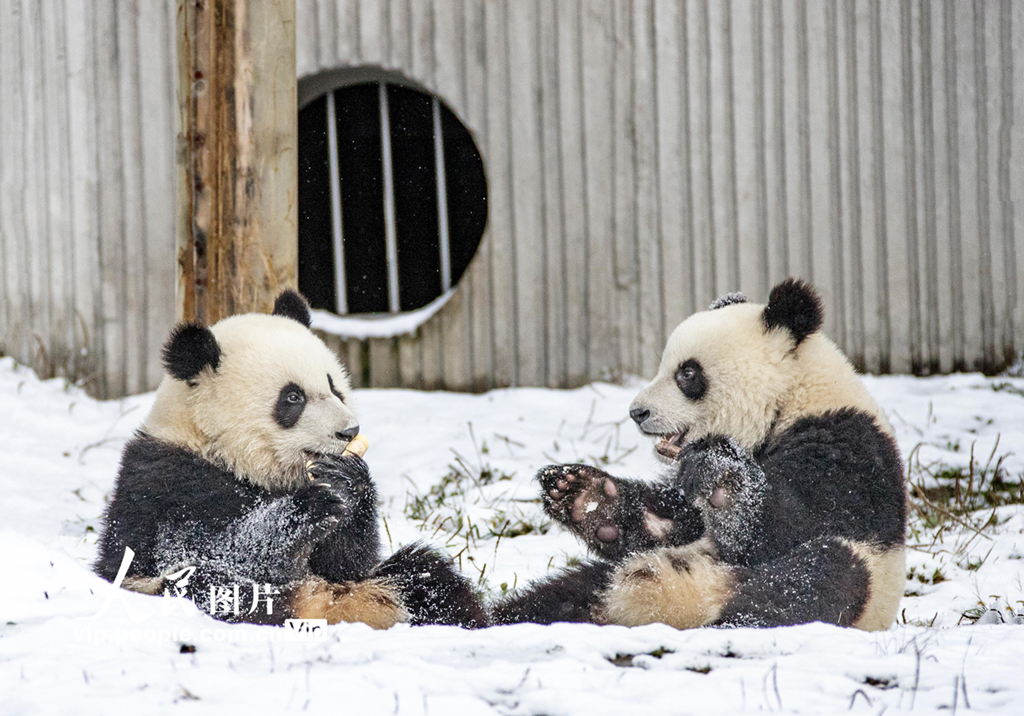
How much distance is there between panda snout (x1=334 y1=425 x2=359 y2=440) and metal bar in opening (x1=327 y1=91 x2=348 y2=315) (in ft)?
16.0

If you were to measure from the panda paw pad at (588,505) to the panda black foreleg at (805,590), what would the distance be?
17.0 inches

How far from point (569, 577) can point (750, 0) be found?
4.62 m

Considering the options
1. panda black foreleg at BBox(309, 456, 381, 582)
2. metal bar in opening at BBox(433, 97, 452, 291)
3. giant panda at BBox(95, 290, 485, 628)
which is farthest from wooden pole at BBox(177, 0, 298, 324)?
metal bar in opening at BBox(433, 97, 452, 291)

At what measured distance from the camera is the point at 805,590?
7.70 feet

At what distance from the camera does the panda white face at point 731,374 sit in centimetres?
267

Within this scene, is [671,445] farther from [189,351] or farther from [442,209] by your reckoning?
[442,209]

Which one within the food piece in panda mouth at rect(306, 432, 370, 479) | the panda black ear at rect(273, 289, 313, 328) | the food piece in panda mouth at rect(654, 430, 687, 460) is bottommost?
the food piece in panda mouth at rect(654, 430, 687, 460)

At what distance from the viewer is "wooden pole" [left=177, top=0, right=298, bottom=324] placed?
A: 145 inches

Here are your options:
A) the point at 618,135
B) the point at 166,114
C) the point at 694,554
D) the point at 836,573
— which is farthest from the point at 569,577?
the point at 166,114

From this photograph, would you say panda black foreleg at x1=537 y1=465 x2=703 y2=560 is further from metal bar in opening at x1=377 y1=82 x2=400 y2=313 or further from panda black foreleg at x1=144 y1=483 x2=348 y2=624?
metal bar in opening at x1=377 y1=82 x2=400 y2=313

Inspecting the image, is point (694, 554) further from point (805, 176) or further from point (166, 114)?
point (166, 114)

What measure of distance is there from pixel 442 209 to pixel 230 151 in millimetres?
4185

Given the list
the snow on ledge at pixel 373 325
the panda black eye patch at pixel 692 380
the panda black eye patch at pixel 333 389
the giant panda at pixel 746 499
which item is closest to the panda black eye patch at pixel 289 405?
the panda black eye patch at pixel 333 389

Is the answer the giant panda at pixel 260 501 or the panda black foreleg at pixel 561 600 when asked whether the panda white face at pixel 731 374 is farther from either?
the giant panda at pixel 260 501
